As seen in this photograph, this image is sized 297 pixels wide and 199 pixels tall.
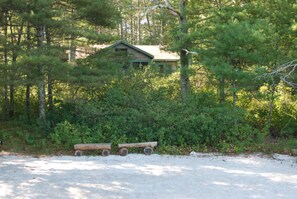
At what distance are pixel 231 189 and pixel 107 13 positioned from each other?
22.4 feet

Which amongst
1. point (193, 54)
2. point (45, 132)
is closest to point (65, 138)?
point (45, 132)

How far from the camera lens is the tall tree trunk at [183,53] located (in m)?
11.3

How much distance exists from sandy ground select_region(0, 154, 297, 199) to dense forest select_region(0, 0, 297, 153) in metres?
1.10

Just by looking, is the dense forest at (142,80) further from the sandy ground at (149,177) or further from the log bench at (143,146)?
the sandy ground at (149,177)

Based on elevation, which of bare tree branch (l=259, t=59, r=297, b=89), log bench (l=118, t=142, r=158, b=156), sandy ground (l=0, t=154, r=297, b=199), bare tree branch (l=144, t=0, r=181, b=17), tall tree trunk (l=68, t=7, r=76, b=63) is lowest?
sandy ground (l=0, t=154, r=297, b=199)

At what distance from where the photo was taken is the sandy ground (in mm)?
6160

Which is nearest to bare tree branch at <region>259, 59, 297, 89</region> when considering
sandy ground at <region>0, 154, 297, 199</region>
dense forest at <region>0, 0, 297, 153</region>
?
dense forest at <region>0, 0, 297, 153</region>

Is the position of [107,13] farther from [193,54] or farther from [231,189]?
[231,189]

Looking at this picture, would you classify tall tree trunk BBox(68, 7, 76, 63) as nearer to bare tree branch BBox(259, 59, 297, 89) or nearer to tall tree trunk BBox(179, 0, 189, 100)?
tall tree trunk BBox(179, 0, 189, 100)

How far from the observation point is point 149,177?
7.18 metres

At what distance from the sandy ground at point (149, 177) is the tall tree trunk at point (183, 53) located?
10.6 feet

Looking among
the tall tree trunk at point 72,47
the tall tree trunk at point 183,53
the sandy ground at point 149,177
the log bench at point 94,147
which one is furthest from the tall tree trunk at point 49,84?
the tall tree trunk at point 183,53

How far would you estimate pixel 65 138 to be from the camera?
991 cm

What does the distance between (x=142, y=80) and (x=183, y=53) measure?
1705mm
